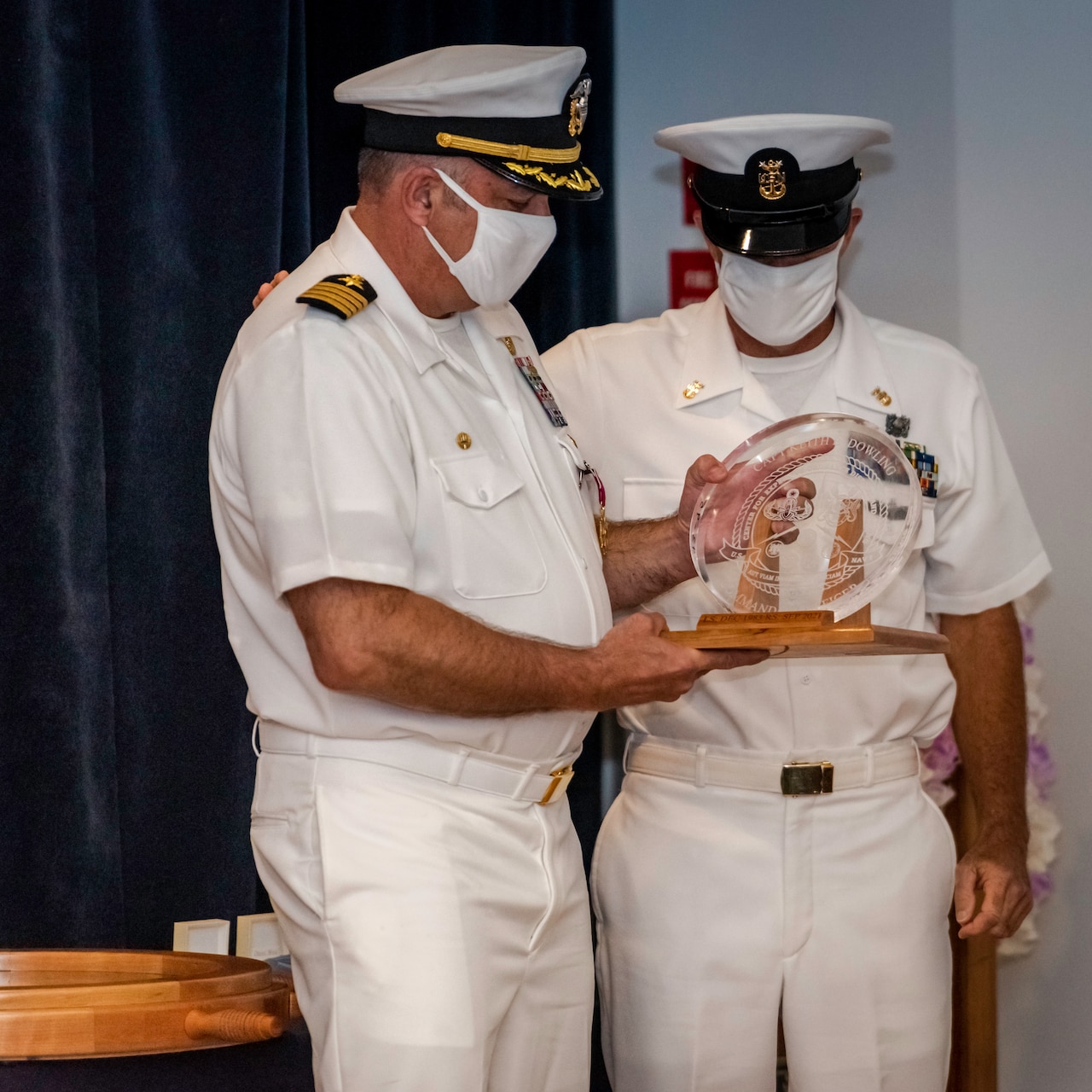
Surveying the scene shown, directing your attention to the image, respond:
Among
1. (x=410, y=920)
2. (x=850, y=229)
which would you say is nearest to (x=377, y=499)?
(x=410, y=920)

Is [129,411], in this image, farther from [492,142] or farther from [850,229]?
[850,229]

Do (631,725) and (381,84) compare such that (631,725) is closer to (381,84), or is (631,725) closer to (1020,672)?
(1020,672)

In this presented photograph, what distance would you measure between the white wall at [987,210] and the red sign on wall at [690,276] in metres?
0.03

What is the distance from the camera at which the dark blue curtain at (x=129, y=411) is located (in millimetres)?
2182

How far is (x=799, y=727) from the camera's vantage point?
218 centimetres

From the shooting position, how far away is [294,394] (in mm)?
1729

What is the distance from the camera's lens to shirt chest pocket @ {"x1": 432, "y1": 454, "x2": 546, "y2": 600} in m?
1.80

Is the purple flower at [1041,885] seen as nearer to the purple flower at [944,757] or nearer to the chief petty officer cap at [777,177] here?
the purple flower at [944,757]

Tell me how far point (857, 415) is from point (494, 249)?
0.71m

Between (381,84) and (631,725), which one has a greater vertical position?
(381,84)

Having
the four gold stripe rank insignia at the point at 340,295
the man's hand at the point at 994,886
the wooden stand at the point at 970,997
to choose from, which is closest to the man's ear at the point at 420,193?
the four gold stripe rank insignia at the point at 340,295

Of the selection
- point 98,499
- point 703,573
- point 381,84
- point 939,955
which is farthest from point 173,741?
point 939,955

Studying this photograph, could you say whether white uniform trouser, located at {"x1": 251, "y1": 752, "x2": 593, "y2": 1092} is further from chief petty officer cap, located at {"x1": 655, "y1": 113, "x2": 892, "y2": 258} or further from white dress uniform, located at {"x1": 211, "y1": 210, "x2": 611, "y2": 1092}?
chief petty officer cap, located at {"x1": 655, "y1": 113, "x2": 892, "y2": 258}

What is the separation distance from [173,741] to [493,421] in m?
0.80
